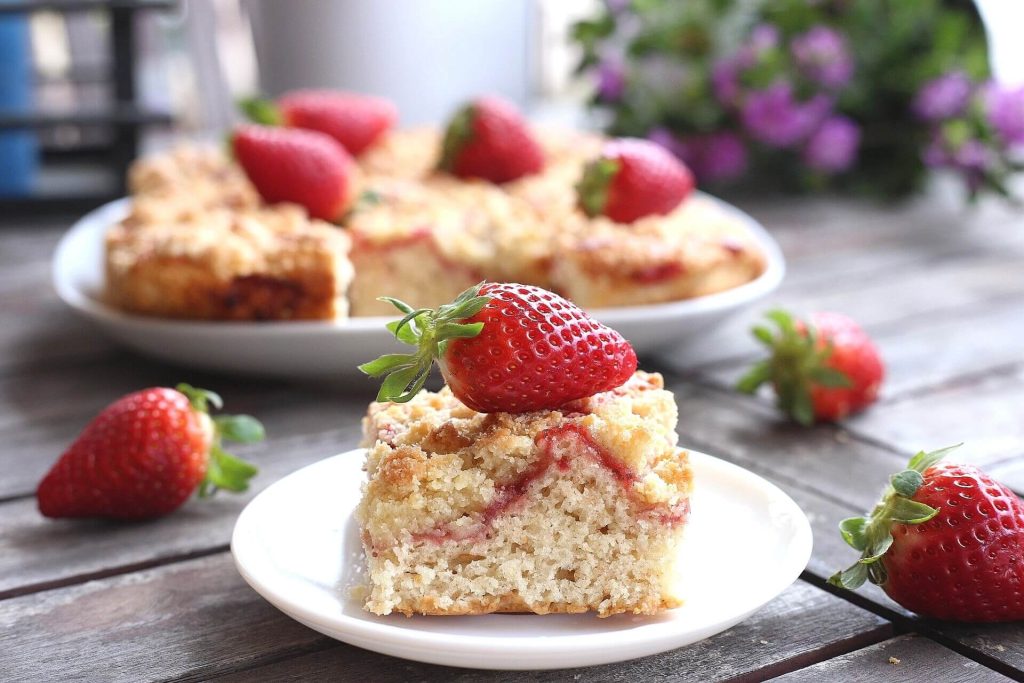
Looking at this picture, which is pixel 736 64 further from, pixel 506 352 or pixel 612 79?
pixel 506 352

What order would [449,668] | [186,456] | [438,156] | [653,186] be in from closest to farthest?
[449,668] → [186,456] → [653,186] → [438,156]

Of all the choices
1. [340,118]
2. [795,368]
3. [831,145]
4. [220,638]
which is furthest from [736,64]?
[220,638]

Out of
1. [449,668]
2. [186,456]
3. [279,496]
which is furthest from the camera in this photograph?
[186,456]

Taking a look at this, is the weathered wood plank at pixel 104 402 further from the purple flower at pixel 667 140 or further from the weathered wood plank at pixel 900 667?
the purple flower at pixel 667 140

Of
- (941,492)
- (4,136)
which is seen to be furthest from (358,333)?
(4,136)

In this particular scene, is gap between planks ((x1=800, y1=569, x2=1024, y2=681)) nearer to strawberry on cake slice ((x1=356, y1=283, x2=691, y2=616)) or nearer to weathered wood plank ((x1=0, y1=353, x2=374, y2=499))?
strawberry on cake slice ((x1=356, y1=283, x2=691, y2=616))

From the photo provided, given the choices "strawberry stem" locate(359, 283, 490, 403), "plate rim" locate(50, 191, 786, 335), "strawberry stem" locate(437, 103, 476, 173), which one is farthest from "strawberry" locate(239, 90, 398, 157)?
"strawberry stem" locate(359, 283, 490, 403)

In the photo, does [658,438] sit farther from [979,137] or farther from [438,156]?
[979,137]
